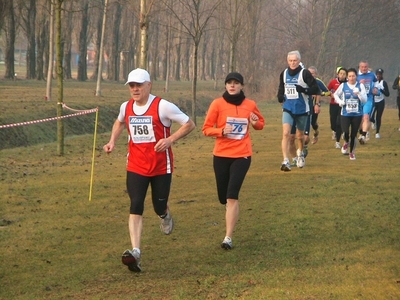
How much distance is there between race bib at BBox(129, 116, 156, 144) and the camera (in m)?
8.17

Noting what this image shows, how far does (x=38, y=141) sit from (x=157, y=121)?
15982mm

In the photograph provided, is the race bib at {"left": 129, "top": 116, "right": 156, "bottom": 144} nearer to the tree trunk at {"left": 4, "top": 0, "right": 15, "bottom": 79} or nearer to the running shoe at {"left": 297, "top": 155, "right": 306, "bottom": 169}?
the running shoe at {"left": 297, "top": 155, "right": 306, "bottom": 169}

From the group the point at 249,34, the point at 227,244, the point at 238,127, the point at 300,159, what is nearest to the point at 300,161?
the point at 300,159

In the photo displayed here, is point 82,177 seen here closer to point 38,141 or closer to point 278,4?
point 38,141

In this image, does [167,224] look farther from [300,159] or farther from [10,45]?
[10,45]

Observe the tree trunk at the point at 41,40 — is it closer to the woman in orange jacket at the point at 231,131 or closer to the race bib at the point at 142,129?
the woman in orange jacket at the point at 231,131

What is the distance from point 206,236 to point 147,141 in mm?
1989

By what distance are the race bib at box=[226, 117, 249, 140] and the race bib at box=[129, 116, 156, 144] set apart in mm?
1430

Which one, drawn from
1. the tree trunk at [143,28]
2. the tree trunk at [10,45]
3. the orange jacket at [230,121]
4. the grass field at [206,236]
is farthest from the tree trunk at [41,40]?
the orange jacket at [230,121]

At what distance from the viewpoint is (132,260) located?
7828 mm

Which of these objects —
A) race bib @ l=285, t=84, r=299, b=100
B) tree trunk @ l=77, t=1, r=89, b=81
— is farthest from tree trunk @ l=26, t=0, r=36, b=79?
race bib @ l=285, t=84, r=299, b=100

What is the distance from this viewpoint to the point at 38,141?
23.6 metres

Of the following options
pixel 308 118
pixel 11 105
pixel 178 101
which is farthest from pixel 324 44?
pixel 308 118

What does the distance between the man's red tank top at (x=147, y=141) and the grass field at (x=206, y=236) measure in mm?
1001
